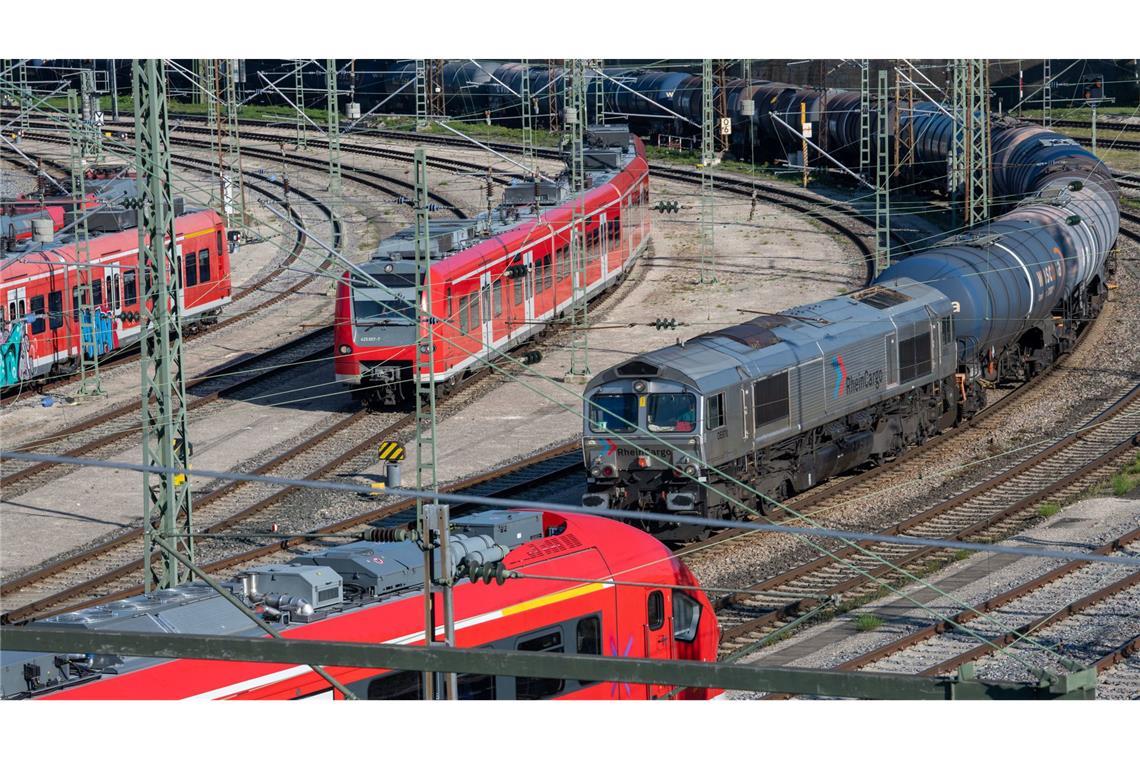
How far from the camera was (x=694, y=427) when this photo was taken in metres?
25.1

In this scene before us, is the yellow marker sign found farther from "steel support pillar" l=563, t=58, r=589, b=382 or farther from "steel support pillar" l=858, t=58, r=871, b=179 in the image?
"steel support pillar" l=858, t=58, r=871, b=179

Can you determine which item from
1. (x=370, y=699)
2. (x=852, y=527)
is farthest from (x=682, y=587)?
(x=852, y=527)

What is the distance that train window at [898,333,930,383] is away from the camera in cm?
2995

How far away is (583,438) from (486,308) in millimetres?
11302

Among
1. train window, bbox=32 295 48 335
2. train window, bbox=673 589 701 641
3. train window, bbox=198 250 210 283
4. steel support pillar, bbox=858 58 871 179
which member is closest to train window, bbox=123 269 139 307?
train window, bbox=32 295 48 335

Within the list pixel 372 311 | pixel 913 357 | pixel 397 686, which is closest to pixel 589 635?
pixel 397 686

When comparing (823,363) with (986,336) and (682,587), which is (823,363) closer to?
(986,336)

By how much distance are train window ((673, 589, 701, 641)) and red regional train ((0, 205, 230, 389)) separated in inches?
732

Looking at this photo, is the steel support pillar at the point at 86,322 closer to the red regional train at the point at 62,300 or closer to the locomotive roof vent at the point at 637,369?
the red regional train at the point at 62,300

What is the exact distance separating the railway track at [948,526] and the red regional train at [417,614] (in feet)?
8.86

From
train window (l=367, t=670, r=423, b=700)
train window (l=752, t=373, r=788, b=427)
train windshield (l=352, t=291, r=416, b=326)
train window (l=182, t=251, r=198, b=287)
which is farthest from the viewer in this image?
train window (l=182, t=251, r=198, b=287)

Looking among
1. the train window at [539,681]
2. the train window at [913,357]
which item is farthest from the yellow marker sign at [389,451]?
the train window at [539,681]

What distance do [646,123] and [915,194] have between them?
64.8ft

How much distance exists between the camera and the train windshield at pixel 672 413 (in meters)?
25.1
